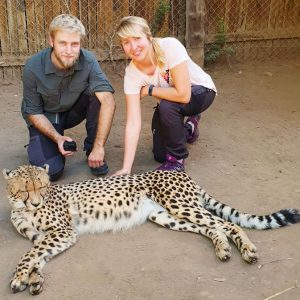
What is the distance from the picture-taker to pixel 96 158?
12.4 ft

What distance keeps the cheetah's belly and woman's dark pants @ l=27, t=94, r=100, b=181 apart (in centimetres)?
75

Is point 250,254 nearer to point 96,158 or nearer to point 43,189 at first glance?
point 43,189

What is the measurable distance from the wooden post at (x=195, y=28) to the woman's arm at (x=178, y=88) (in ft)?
Result: 9.23

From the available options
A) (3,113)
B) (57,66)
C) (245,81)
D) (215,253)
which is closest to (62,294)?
(215,253)

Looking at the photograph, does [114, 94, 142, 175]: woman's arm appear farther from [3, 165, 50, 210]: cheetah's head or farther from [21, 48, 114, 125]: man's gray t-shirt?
[3, 165, 50, 210]: cheetah's head

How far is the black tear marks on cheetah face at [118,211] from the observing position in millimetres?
2912

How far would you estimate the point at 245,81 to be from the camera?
246 inches

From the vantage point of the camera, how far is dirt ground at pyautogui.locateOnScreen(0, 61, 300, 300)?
258cm

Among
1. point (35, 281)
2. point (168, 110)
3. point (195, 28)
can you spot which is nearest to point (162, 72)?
point (168, 110)

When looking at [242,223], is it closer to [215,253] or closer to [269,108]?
[215,253]

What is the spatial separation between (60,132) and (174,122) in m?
0.92

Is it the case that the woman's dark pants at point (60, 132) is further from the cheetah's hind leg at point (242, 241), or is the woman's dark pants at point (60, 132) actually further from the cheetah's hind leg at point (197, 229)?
the cheetah's hind leg at point (242, 241)

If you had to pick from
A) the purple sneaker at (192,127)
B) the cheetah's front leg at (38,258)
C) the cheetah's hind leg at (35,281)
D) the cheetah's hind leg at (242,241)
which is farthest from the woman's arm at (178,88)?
the cheetah's hind leg at (35,281)

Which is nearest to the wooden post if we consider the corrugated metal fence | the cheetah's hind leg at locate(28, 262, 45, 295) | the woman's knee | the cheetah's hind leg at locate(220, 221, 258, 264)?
the corrugated metal fence
